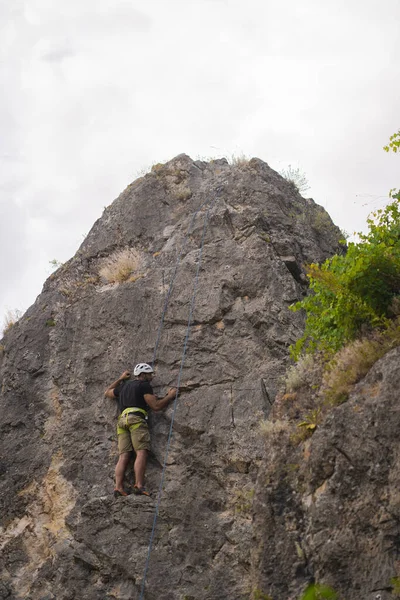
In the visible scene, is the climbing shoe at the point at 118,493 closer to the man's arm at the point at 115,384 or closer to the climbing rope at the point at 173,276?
the man's arm at the point at 115,384

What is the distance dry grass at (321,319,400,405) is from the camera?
804 cm

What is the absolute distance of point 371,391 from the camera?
764cm

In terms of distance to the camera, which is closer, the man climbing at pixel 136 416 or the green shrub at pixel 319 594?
the green shrub at pixel 319 594

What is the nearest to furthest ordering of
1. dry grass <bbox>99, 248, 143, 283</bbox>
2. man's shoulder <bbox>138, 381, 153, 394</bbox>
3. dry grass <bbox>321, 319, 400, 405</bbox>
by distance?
dry grass <bbox>321, 319, 400, 405</bbox>, man's shoulder <bbox>138, 381, 153, 394</bbox>, dry grass <bbox>99, 248, 143, 283</bbox>

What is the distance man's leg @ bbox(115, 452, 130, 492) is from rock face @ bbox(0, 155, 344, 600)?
0.21 metres

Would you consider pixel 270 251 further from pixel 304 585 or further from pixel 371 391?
pixel 304 585

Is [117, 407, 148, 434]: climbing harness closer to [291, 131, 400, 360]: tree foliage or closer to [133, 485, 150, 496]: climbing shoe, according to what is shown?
[133, 485, 150, 496]: climbing shoe

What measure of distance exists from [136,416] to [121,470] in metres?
0.83

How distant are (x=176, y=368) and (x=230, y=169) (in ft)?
16.8

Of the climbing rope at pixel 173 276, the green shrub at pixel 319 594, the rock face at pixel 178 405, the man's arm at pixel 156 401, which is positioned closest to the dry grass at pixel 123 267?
the rock face at pixel 178 405

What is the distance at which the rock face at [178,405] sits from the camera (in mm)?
9297

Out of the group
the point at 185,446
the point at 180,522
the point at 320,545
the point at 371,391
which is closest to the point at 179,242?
the point at 185,446

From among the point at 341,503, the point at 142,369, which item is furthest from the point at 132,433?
the point at 341,503

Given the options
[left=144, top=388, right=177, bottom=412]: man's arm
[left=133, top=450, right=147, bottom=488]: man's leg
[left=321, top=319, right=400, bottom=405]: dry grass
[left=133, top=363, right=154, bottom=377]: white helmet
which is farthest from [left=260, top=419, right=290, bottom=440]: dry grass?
[left=133, top=363, right=154, bottom=377]: white helmet
